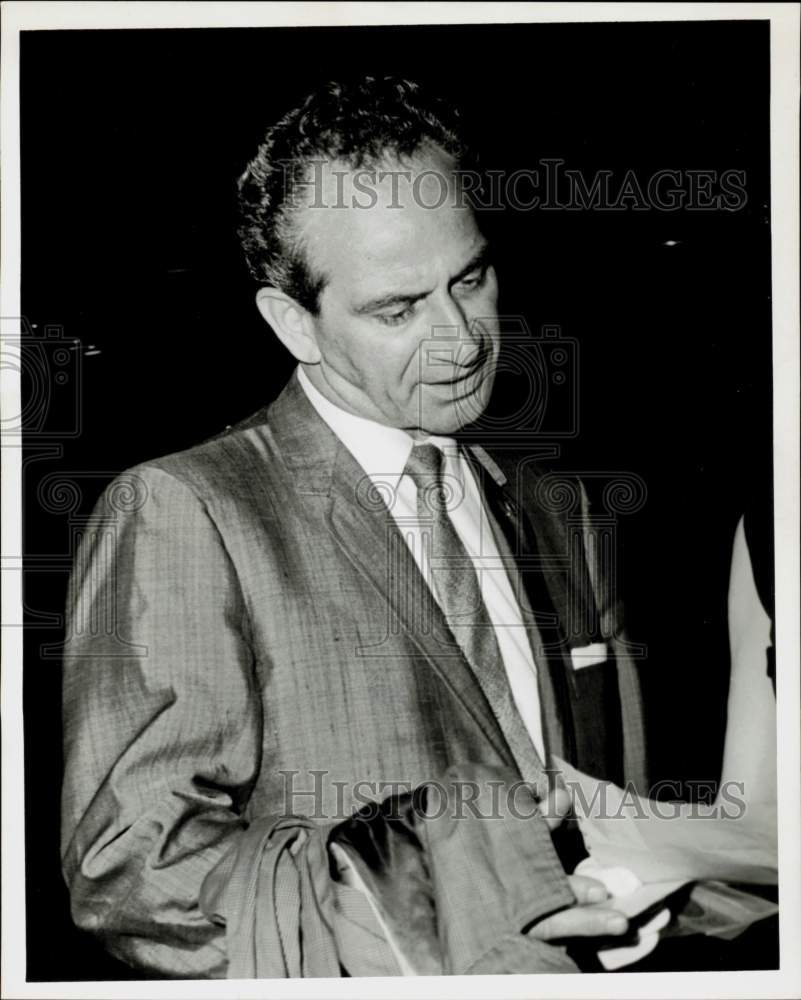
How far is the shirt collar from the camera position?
7.98 ft

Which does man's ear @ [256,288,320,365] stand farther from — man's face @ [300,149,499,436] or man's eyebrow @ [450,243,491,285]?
man's eyebrow @ [450,243,491,285]

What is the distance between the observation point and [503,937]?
237cm

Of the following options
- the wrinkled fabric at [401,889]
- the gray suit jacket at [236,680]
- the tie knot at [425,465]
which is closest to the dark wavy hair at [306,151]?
the gray suit jacket at [236,680]

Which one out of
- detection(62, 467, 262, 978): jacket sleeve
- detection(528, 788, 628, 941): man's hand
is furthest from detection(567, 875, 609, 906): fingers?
detection(62, 467, 262, 978): jacket sleeve

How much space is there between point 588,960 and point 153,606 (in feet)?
3.61

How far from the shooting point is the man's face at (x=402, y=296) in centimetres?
239

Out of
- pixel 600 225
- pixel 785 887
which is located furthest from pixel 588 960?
pixel 600 225

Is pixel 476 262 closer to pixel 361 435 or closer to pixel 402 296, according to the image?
pixel 402 296

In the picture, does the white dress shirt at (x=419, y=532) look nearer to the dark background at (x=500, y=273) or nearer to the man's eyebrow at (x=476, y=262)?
the dark background at (x=500, y=273)

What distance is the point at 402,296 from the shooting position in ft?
7.85

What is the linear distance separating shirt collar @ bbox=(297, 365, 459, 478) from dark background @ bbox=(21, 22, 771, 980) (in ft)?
0.26

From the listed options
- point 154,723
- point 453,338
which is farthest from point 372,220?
point 154,723

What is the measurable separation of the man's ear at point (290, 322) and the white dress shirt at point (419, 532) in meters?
0.04

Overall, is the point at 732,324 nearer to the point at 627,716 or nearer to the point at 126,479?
the point at 627,716
